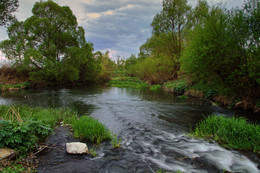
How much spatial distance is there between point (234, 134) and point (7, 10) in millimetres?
14074

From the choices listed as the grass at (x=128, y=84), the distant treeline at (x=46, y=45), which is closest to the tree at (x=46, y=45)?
the distant treeline at (x=46, y=45)

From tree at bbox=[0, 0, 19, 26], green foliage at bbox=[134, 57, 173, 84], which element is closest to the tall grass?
tree at bbox=[0, 0, 19, 26]

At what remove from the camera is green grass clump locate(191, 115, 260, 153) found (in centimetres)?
578

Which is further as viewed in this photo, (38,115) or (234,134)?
(38,115)

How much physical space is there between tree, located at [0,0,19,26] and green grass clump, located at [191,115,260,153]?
12.7 m

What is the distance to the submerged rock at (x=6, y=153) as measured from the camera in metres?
3.95

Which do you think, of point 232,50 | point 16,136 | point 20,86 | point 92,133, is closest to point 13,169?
point 16,136

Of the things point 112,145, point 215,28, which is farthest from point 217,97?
point 112,145

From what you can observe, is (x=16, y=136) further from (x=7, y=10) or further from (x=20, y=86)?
(x=20, y=86)

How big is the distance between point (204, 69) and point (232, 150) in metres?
7.54

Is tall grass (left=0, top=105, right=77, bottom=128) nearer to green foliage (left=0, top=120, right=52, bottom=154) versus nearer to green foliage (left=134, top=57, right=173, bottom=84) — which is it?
green foliage (left=0, top=120, right=52, bottom=154)

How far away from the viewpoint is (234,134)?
6.26 metres

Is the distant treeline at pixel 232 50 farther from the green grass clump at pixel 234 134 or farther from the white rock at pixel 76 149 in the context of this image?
the white rock at pixel 76 149

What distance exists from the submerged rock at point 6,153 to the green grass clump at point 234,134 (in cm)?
674
